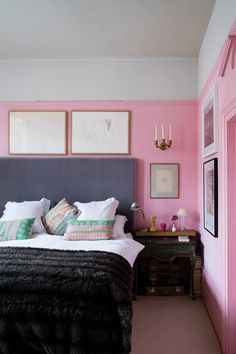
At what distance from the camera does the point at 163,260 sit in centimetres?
329

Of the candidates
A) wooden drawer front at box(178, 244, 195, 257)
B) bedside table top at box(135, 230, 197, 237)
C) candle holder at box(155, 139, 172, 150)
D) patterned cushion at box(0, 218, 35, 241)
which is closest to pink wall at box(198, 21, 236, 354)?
wooden drawer front at box(178, 244, 195, 257)

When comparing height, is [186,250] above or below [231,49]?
below

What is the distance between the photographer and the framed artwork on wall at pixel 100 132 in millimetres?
3682

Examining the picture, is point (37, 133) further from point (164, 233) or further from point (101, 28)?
point (164, 233)

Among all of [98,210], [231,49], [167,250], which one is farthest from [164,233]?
[231,49]

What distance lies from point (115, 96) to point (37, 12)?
1.38m

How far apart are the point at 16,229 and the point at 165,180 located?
2.00 meters

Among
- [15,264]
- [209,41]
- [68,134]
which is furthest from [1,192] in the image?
[209,41]

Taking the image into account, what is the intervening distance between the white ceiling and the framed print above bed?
2.68 feet

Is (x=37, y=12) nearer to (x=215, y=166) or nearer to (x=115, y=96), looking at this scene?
(x=115, y=96)

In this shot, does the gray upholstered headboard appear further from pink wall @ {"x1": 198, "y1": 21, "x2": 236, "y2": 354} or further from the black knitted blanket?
the black knitted blanket

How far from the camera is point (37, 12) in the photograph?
273 centimetres

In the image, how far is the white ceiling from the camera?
103 inches

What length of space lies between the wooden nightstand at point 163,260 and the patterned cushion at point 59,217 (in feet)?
2.91
